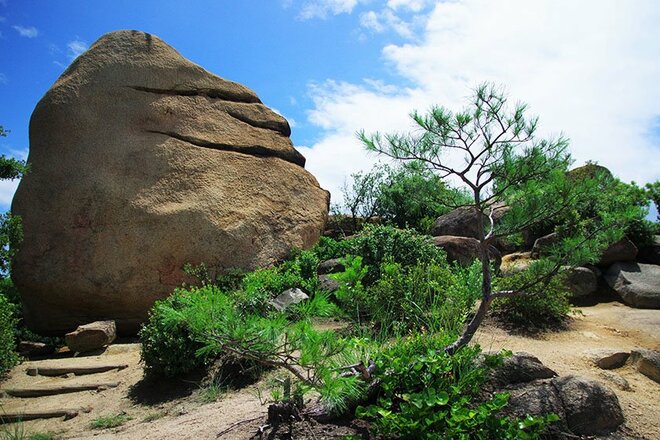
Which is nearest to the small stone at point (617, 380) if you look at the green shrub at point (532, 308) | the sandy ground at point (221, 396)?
the sandy ground at point (221, 396)

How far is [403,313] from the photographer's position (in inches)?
259

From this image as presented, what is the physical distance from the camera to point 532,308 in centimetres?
715

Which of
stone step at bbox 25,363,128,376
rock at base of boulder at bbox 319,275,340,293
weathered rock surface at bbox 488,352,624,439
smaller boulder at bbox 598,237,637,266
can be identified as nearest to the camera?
weathered rock surface at bbox 488,352,624,439

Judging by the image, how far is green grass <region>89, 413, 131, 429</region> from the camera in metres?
5.09

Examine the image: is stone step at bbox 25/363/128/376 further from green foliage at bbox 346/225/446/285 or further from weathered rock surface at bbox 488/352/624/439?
weathered rock surface at bbox 488/352/624/439

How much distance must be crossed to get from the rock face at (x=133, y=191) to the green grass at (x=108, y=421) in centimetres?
428

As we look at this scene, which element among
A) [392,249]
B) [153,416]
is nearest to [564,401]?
[153,416]

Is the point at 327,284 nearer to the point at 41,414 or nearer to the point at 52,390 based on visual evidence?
the point at 52,390

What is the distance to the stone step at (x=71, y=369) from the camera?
7230 mm

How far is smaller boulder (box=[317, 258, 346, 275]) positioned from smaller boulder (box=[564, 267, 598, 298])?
4479 mm

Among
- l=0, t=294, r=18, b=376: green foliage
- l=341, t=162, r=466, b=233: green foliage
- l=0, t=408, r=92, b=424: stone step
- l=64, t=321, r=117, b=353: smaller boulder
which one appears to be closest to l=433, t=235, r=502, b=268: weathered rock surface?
l=341, t=162, r=466, b=233: green foliage

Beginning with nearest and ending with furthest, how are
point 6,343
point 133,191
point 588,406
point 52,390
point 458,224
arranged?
point 588,406
point 52,390
point 6,343
point 133,191
point 458,224

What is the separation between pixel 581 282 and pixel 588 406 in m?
6.76

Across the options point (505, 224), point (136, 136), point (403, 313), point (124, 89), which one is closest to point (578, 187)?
point (505, 224)
